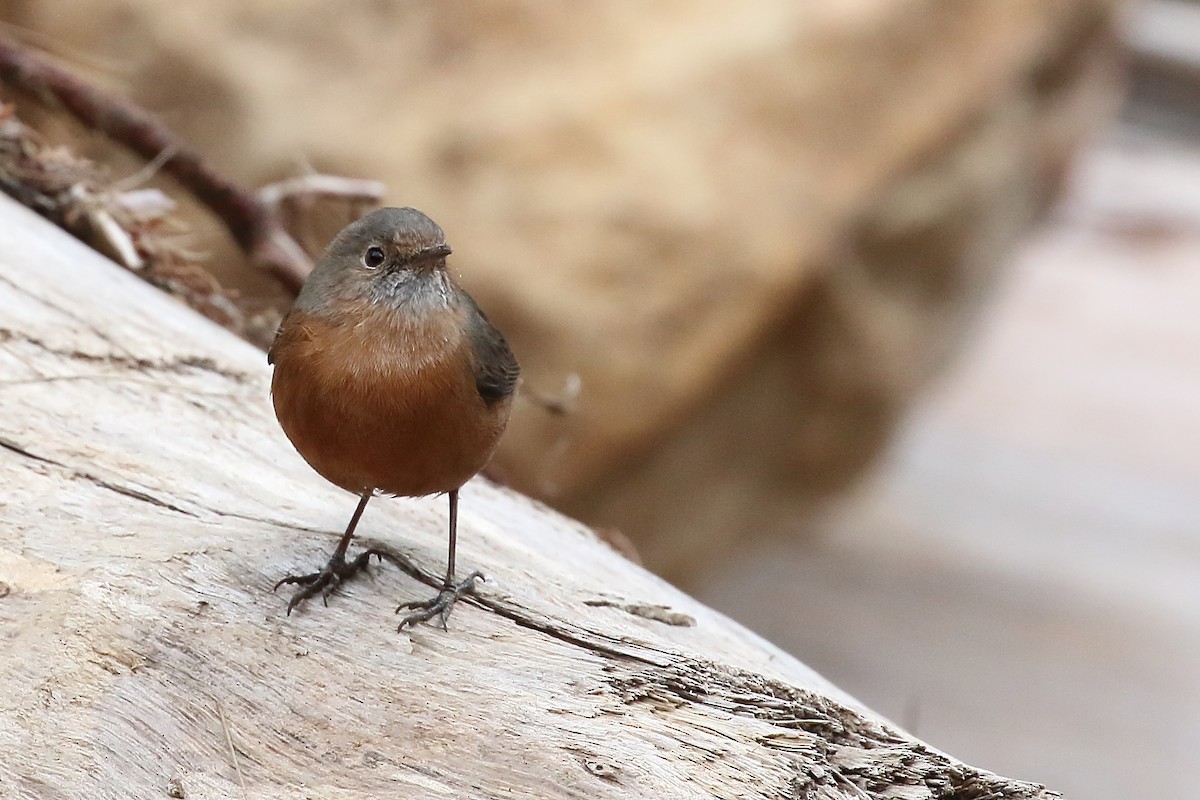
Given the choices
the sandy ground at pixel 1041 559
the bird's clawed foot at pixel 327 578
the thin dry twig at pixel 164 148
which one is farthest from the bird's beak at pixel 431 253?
the sandy ground at pixel 1041 559

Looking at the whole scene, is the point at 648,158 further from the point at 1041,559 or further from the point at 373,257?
the point at 1041,559

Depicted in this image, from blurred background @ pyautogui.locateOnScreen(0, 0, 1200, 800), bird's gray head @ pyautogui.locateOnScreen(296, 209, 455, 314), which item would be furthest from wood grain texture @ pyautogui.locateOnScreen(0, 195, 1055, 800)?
blurred background @ pyautogui.locateOnScreen(0, 0, 1200, 800)

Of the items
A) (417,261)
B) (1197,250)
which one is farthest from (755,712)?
(1197,250)

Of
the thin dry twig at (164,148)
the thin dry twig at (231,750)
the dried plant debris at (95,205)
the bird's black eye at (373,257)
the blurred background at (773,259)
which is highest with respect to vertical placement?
the blurred background at (773,259)

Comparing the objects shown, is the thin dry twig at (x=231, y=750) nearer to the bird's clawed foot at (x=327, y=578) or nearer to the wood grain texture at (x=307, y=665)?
the wood grain texture at (x=307, y=665)

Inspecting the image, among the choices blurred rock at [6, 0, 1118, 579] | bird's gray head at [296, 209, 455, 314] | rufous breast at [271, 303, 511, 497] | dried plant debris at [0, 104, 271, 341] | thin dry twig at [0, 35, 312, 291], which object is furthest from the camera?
blurred rock at [6, 0, 1118, 579]

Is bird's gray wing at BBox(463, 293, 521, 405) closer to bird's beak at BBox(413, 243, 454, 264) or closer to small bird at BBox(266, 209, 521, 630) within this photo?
small bird at BBox(266, 209, 521, 630)
